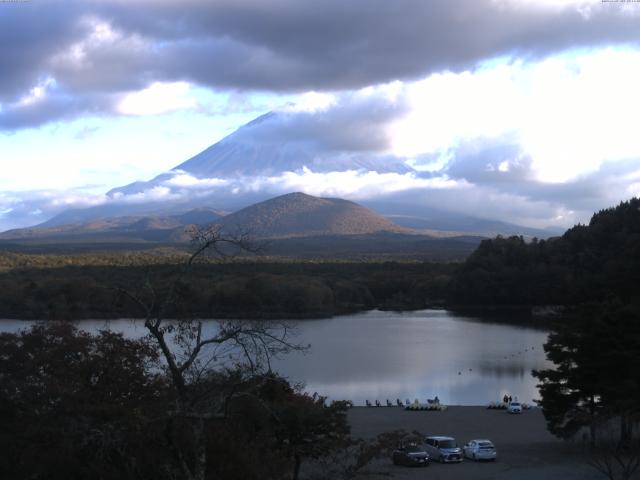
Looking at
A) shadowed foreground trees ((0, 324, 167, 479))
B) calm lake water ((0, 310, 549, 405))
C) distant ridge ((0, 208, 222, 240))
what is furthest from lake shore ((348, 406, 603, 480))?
distant ridge ((0, 208, 222, 240))

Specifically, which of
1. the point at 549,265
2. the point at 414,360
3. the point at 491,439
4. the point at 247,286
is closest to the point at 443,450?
the point at 491,439

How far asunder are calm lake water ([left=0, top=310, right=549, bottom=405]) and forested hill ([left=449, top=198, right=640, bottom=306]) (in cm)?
643

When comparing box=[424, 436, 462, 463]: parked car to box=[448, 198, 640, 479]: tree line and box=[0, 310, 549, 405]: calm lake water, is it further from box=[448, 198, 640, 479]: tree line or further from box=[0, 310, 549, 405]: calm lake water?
box=[0, 310, 549, 405]: calm lake water

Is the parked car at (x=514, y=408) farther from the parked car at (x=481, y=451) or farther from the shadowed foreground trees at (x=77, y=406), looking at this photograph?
the shadowed foreground trees at (x=77, y=406)

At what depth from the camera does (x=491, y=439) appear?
1530cm

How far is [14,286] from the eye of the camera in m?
44.9

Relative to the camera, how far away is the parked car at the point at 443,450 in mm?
12766

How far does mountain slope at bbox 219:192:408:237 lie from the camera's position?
14325cm

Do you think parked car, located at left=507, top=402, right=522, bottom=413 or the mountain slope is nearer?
parked car, located at left=507, top=402, right=522, bottom=413

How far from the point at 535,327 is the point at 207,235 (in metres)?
37.2

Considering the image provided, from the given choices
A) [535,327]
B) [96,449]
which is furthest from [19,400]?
[535,327]

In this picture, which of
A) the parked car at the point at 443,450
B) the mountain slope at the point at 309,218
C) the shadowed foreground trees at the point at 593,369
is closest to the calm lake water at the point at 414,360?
the shadowed foreground trees at the point at 593,369

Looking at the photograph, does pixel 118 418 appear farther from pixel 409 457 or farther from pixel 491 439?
pixel 491 439

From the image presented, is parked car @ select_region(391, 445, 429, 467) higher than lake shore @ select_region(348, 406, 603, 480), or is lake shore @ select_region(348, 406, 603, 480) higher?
parked car @ select_region(391, 445, 429, 467)
